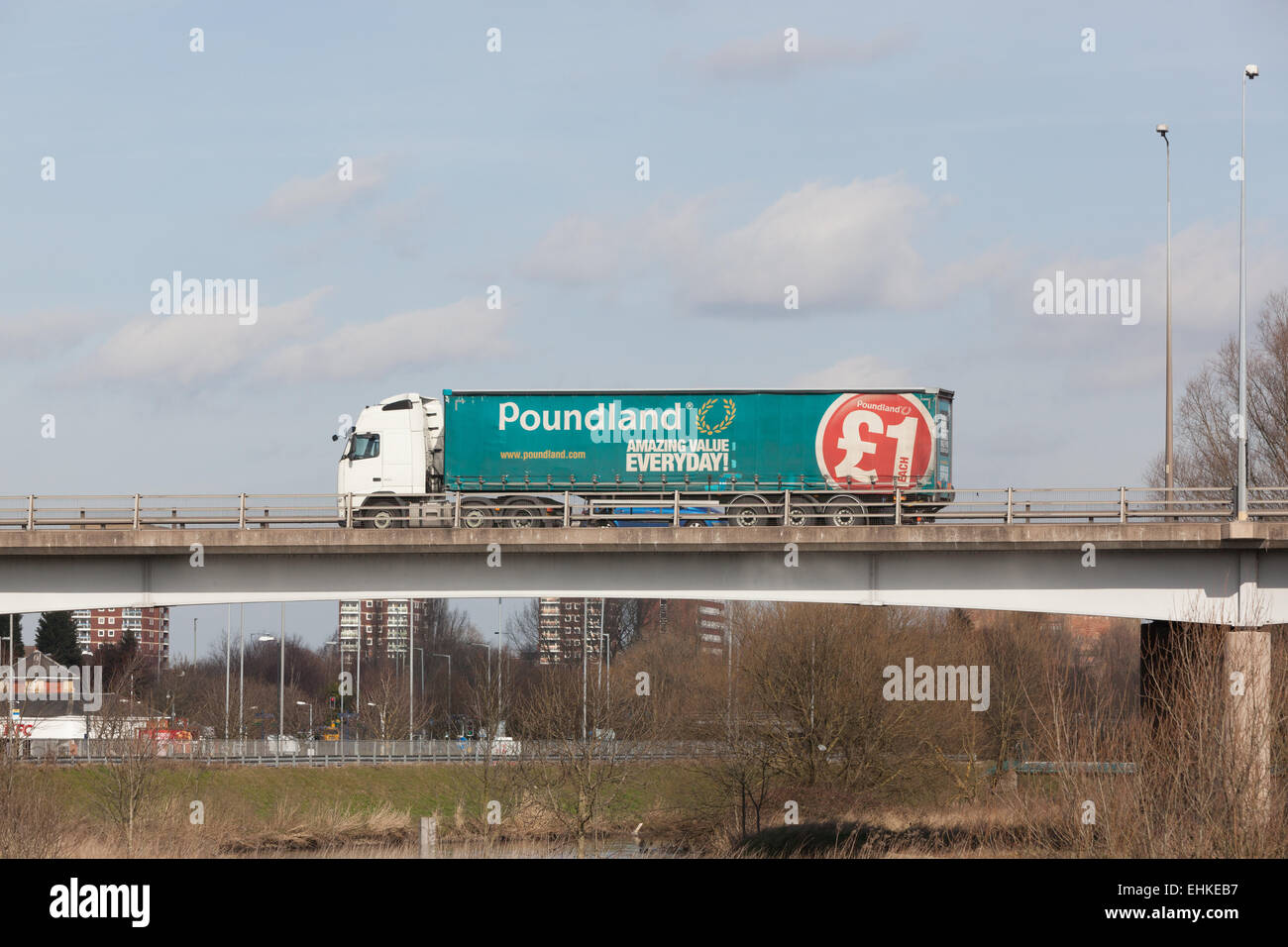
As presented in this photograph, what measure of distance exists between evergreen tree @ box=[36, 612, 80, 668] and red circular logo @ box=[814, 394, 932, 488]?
9276cm

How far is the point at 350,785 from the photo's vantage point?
52562mm

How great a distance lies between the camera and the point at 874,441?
3478cm

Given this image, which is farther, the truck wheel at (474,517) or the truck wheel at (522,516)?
the truck wheel at (522,516)

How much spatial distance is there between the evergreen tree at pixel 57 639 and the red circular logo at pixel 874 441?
9276 cm

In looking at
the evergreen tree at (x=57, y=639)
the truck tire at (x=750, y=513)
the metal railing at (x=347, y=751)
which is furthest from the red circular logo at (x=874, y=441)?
the evergreen tree at (x=57, y=639)

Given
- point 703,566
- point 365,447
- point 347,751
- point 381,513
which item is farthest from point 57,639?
point 703,566

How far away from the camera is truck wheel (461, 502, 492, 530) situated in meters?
30.1

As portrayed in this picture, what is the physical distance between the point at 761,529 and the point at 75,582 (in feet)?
46.6

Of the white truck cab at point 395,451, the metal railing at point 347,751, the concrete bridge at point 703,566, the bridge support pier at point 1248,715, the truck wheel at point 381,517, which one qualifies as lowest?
the metal railing at point 347,751

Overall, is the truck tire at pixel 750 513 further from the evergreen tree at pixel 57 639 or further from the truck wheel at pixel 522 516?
the evergreen tree at pixel 57 639

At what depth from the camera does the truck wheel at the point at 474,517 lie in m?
30.1

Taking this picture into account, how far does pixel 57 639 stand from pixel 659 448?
91.8 metres
